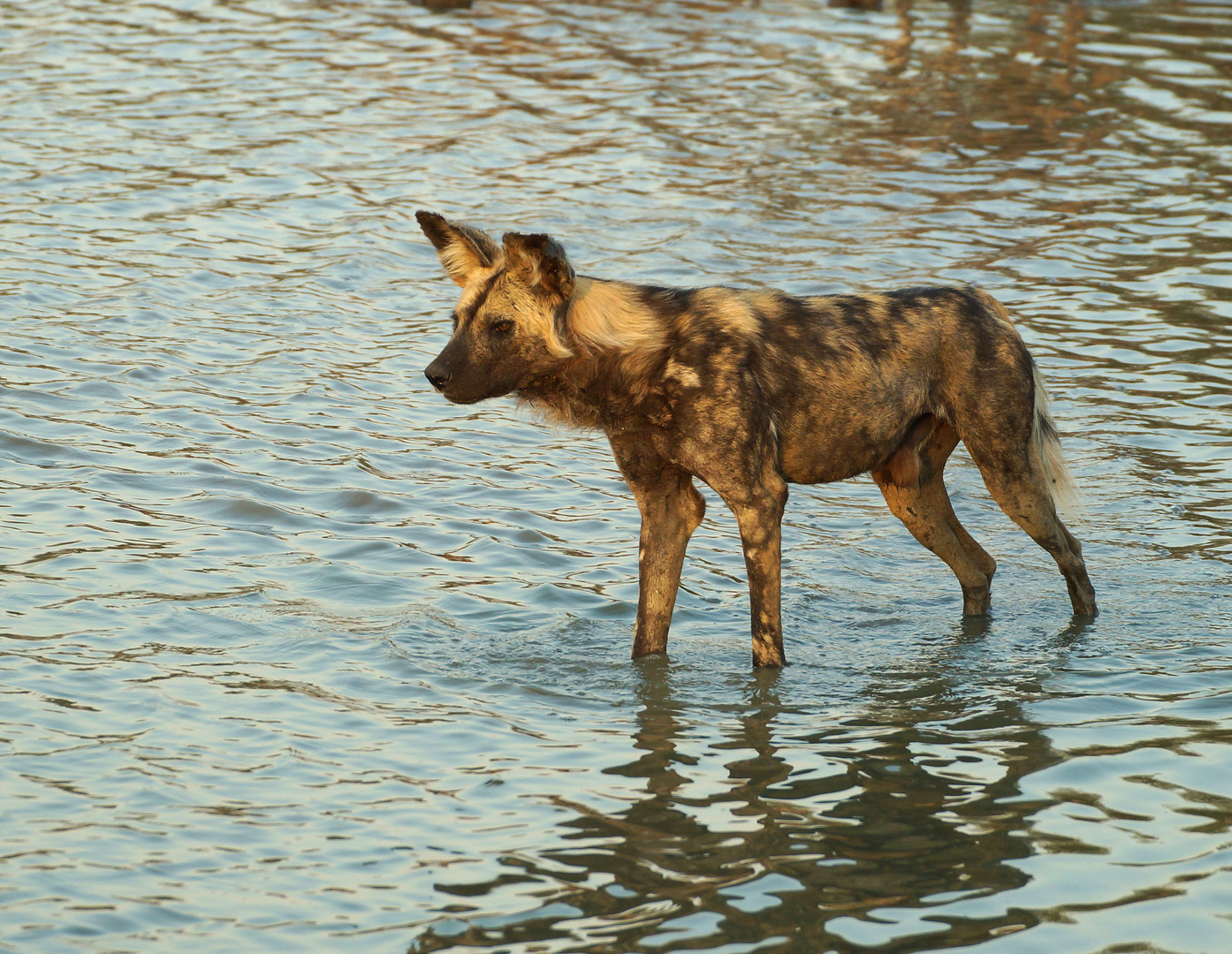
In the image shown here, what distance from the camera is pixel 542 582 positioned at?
8.50 m

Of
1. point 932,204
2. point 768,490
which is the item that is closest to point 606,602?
point 768,490

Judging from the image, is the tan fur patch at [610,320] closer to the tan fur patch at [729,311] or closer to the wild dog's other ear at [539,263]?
the wild dog's other ear at [539,263]

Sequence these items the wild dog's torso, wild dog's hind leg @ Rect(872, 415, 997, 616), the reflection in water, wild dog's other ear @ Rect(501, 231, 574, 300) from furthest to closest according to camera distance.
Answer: wild dog's hind leg @ Rect(872, 415, 997, 616) → the wild dog's torso → wild dog's other ear @ Rect(501, 231, 574, 300) → the reflection in water

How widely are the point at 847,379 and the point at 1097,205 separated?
33.0 ft

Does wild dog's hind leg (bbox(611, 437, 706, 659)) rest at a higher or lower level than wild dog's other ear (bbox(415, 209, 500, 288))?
lower

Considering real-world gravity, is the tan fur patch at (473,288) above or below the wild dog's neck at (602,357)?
above

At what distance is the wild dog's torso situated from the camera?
6883 mm

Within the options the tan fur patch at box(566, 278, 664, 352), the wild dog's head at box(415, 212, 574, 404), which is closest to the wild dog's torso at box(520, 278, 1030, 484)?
the tan fur patch at box(566, 278, 664, 352)

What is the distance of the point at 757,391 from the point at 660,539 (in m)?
0.89

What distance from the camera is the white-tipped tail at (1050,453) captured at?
791 centimetres

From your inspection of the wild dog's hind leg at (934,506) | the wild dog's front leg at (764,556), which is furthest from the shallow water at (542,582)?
the wild dog's hind leg at (934,506)

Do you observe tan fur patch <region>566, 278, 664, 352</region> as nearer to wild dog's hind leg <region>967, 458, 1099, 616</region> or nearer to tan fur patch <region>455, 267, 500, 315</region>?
tan fur patch <region>455, 267, 500, 315</region>

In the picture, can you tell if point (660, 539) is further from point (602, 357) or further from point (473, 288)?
point (473, 288)

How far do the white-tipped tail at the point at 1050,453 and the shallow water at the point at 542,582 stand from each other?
625mm
